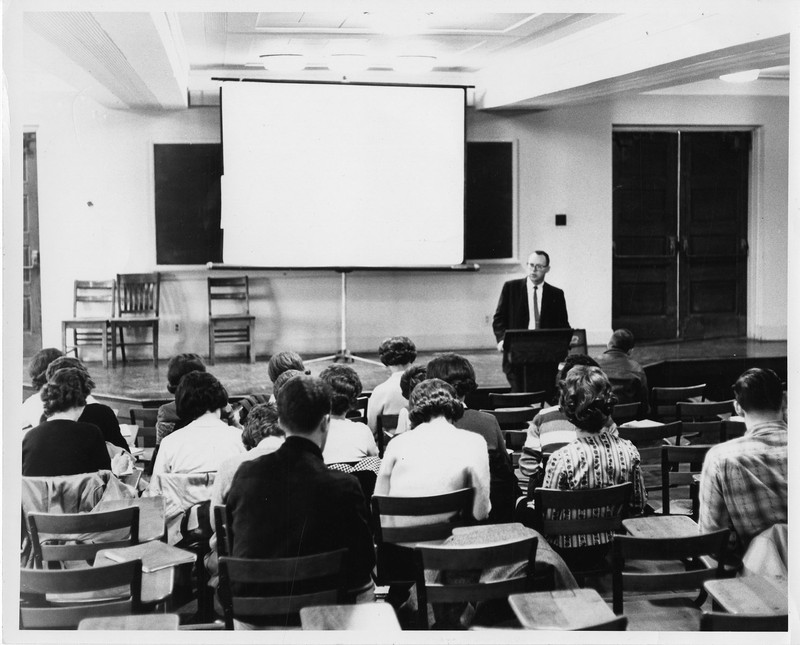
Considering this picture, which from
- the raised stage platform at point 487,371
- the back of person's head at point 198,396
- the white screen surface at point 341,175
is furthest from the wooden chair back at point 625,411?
the white screen surface at point 341,175

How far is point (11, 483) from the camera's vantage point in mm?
2924

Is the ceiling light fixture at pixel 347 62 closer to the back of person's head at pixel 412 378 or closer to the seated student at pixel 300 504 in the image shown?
the back of person's head at pixel 412 378

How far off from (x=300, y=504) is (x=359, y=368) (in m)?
6.00

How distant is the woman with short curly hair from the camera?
→ 349cm

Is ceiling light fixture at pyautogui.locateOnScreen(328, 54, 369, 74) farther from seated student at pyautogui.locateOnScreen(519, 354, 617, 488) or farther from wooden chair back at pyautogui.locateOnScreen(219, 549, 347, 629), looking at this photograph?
wooden chair back at pyautogui.locateOnScreen(219, 549, 347, 629)

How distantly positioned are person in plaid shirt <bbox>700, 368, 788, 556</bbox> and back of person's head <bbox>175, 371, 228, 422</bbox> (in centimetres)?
201

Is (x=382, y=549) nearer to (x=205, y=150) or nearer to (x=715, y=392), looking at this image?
(x=715, y=392)

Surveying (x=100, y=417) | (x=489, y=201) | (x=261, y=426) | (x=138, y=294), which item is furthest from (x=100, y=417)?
(x=489, y=201)

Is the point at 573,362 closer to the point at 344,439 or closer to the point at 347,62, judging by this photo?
the point at 344,439

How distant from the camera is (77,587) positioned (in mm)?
2682

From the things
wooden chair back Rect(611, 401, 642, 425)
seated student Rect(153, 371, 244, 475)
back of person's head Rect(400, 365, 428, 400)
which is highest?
back of person's head Rect(400, 365, 428, 400)

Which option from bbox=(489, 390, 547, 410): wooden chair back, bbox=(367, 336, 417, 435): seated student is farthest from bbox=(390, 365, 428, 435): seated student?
bbox=(489, 390, 547, 410): wooden chair back

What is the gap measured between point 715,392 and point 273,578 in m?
6.96

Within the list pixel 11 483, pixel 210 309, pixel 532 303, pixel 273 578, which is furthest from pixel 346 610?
pixel 210 309
